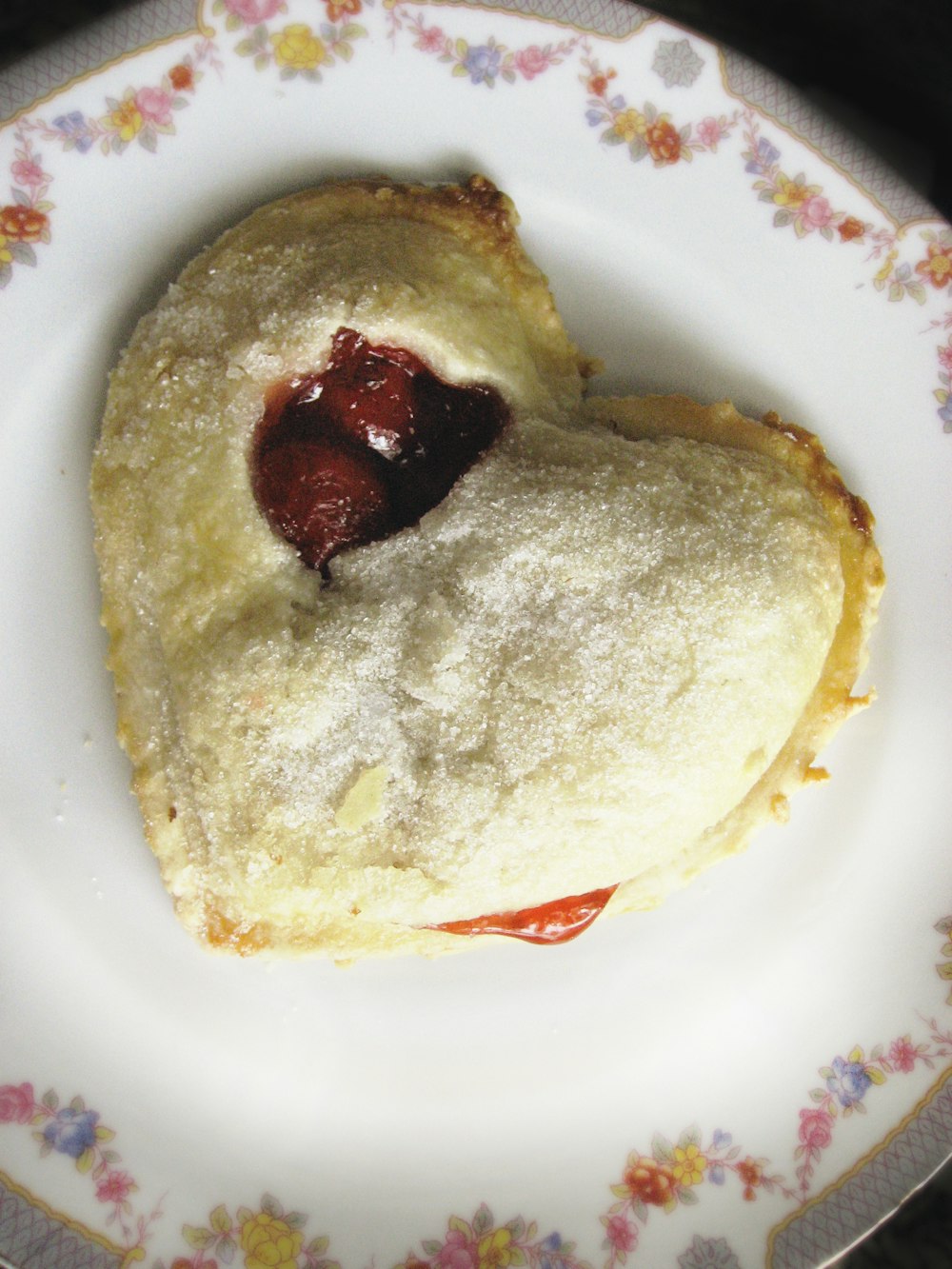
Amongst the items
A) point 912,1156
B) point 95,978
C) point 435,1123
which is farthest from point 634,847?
point 95,978

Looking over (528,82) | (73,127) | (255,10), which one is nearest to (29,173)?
(73,127)

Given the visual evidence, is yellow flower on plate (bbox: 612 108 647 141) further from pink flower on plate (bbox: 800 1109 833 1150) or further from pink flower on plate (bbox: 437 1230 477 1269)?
pink flower on plate (bbox: 437 1230 477 1269)

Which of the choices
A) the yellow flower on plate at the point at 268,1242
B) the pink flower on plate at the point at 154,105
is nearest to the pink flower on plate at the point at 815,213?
the pink flower on plate at the point at 154,105

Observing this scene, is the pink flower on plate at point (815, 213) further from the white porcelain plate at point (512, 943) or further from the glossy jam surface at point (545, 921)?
the glossy jam surface at point (545, 921)

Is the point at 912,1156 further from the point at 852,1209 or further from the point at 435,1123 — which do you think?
the point at 435,1123

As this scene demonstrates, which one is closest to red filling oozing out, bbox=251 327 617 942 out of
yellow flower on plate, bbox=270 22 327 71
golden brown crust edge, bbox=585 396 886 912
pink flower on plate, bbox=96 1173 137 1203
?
golden brown crust edge, bbox=585 396 886 912

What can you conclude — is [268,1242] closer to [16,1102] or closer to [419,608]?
[16,1102]
